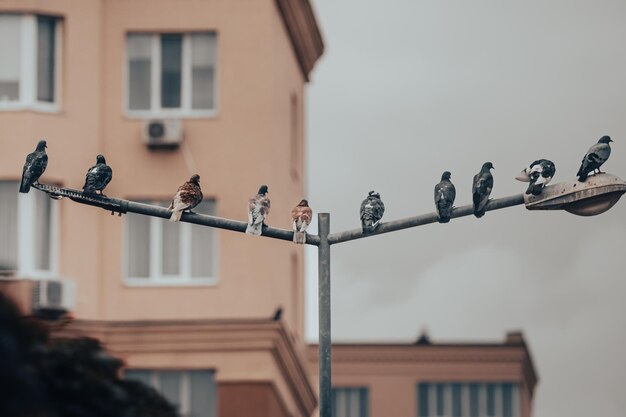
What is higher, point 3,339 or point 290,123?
point 290,123

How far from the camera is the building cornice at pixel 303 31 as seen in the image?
52.5 meters

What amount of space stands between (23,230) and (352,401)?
35897 mm

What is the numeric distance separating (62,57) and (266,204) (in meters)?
17.8

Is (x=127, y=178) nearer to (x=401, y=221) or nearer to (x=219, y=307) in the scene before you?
(x=219, y=307)

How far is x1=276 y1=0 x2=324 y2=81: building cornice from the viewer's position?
52531 millimetres

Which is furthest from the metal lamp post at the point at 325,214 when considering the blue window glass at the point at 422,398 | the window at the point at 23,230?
the blue window glass at the point at 422,398

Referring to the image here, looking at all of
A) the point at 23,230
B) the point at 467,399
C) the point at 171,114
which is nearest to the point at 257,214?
the point at 23,230

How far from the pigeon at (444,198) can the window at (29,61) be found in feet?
68.3

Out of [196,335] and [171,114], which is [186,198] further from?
[171,114]

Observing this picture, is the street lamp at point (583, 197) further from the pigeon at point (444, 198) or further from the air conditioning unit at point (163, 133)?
the air conditioning unit at point (163, 133)

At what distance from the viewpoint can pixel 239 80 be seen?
50688 millimetres

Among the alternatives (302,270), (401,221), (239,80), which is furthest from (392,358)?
(401,221)

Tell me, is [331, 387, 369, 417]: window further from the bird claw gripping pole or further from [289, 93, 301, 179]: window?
the bird claw gripping pole

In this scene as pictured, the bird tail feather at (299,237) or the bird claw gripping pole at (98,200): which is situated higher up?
the bird claw gripping pole at (98,200)
